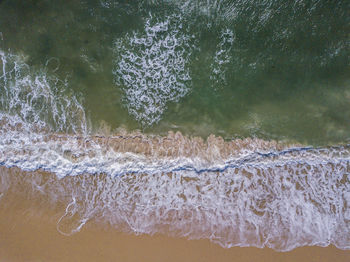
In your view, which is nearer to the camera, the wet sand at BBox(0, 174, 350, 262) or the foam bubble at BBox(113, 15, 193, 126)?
the wet sand at BBox(0, 174, 350, 262)

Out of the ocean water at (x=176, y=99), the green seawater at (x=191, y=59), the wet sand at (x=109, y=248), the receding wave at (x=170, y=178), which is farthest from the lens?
the green seawater at (x=191, y=59)

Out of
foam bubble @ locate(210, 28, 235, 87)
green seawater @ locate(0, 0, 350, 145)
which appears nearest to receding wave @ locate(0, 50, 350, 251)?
green seawater @ locate(0, 0, 350, 145)

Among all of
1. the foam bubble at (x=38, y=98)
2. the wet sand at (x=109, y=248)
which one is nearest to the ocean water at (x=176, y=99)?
the foam bubble at (x=38, y=98)

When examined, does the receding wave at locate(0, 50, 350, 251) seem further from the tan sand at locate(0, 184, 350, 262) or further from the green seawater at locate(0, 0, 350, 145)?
the green seawater at locate(0, 0, 350, 145)

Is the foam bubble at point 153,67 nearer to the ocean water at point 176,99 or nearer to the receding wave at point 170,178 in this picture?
the ocean water at point 176,99

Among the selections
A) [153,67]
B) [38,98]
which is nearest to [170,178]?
[153,67]

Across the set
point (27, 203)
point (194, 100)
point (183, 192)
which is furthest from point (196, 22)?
point (27, 203)

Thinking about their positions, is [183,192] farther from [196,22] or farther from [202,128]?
[196,22]
